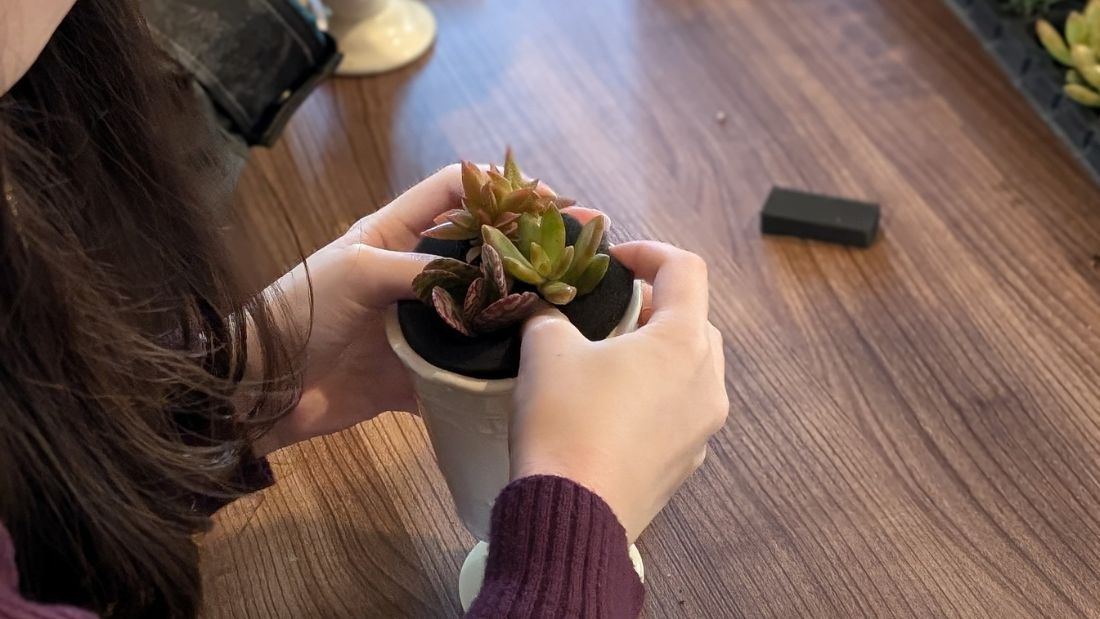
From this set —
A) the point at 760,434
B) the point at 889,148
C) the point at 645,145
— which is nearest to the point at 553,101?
the point at 645,145

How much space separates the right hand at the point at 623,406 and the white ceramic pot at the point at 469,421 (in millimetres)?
20

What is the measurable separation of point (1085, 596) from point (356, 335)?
16.3 inches

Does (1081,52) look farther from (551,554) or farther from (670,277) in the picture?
(551,554)

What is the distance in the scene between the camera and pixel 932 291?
705 millimetres

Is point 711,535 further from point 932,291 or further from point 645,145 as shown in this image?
point 645,145

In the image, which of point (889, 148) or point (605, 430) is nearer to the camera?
point (605, 430)

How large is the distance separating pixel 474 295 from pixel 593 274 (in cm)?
6

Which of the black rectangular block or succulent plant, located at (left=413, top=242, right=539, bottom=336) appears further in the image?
the black rectangular block

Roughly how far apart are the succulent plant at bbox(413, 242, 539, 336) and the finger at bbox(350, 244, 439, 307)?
30 millimetres

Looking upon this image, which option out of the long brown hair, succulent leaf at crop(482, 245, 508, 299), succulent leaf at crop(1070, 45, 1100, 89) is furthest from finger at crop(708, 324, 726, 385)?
succulent leaf at crop(1070, 45, 1100, 89)

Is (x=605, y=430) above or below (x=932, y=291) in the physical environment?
above

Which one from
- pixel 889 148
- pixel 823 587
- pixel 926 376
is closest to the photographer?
pixel 823 587

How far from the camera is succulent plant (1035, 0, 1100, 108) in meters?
0.75

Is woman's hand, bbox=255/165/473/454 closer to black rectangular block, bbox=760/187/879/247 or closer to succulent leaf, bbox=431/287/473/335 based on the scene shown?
succulent leaf, bbox=431/287/473/335
